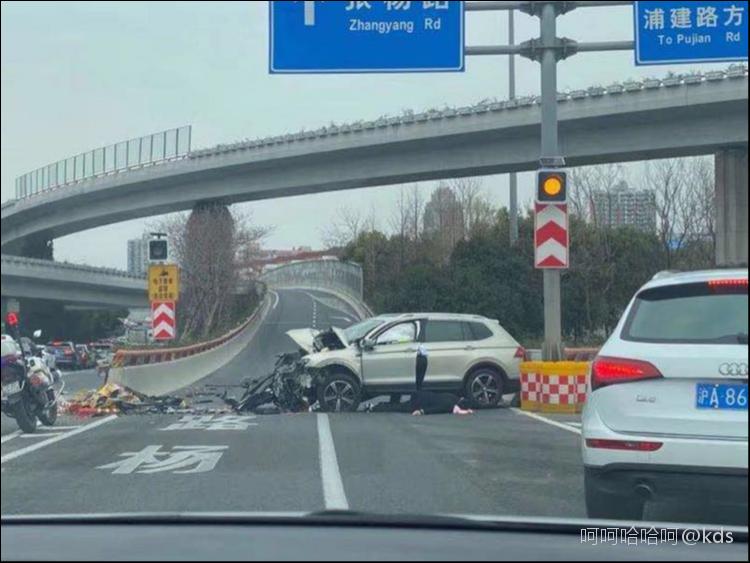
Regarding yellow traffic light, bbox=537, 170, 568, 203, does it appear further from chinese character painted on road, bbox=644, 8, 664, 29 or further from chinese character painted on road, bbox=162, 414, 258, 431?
chinese character painted on road, bbox=162, 414, 258, 431

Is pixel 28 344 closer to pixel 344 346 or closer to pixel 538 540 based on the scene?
pixel 538 540

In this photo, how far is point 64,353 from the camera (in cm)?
794

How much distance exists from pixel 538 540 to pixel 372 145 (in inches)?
603

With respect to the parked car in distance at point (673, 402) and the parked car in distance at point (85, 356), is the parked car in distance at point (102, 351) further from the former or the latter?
the parked car in distance at point (673, 402)

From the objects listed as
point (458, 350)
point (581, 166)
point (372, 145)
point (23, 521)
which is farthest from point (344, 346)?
point (23, 521)

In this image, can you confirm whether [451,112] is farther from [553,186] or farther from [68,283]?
[68,283]

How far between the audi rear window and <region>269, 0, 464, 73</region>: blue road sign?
8374mm

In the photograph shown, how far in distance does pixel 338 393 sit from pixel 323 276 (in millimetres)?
4876

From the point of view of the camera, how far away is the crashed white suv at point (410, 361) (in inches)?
647

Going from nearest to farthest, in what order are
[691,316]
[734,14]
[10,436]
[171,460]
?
1. [10,436]
2. [691,316]
3. [171,460]
4. [734,14]

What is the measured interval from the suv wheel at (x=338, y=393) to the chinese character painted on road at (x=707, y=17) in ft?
22.8

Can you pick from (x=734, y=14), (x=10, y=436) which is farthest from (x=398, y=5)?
(x=10, y=436)

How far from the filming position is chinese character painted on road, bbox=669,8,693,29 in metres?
14.6

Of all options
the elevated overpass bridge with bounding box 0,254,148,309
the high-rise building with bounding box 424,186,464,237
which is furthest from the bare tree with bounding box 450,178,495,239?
the elevated overpass bridge with bounding box 0,254,148,309
